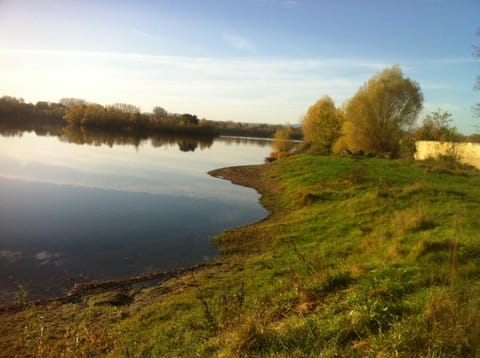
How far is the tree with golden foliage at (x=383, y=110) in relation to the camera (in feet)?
119

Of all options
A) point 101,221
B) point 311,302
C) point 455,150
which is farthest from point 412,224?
point 455,150

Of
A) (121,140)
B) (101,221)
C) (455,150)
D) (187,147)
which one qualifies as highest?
(455,150)

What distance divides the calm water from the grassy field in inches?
64.0

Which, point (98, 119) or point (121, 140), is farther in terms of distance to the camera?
point (98, 119)

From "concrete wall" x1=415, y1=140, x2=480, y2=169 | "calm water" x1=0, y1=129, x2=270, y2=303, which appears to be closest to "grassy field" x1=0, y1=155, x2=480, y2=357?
"calm water" x1=0, y1=129, x2=270, y2=303

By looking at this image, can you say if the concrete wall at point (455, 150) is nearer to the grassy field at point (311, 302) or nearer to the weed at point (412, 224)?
the grassy field at point (311, 302)

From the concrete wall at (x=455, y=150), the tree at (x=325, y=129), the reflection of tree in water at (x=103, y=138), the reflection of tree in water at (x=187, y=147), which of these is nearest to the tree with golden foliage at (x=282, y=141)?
the tree at (x=325, y=129)

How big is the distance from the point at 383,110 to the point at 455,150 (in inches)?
412

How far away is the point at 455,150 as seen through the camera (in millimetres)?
28781

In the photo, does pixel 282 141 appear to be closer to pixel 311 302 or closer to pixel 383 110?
pixel 383 110

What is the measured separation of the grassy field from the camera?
152 inches

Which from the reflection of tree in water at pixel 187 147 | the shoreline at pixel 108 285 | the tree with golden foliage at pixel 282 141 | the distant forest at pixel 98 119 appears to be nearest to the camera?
the shoreline at pixel 108 285

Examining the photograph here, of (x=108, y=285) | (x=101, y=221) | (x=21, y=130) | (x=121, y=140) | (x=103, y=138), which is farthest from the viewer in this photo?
(x=21, y=130)

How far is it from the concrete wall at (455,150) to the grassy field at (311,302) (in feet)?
Result: 59.3
